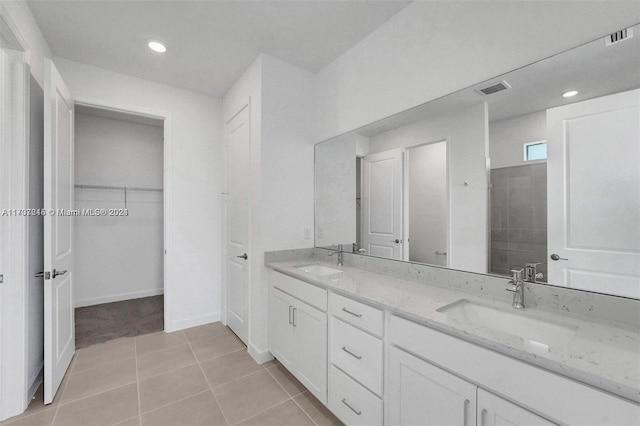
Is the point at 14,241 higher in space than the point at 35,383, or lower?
higher

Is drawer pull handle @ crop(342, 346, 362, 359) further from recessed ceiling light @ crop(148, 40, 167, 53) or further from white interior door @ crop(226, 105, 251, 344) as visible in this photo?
recessed ceiling light @ crop(148, 40, 167, 53)

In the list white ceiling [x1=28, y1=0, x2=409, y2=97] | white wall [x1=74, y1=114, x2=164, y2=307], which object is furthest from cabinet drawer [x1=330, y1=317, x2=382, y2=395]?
white wall [x1=74, y1=114, x2=164, y2=307]

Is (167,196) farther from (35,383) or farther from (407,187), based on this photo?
(407,187)

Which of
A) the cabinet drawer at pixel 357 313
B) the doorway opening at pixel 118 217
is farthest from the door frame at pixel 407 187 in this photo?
the doorway opening at pixel 118 217

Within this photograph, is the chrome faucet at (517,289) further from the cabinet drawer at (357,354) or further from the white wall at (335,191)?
the white wall at (335,191)

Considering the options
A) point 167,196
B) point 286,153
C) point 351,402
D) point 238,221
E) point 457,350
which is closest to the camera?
point 457,350

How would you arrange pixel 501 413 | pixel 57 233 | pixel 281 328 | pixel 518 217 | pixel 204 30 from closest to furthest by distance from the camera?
1. pixel 501 413
2. pixel 518 217
3. pixel 57 233
4. pixel 204 30
5. pixel 281 328

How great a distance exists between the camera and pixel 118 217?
157 inches

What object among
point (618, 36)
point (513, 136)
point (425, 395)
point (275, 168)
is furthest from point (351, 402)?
point (618, 36)

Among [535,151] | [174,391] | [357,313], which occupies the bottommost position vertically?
[174,391]

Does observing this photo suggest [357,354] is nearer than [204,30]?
Yes

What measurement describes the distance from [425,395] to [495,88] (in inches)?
61.6

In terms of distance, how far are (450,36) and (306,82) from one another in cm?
141

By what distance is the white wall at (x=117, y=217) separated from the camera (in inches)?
147
